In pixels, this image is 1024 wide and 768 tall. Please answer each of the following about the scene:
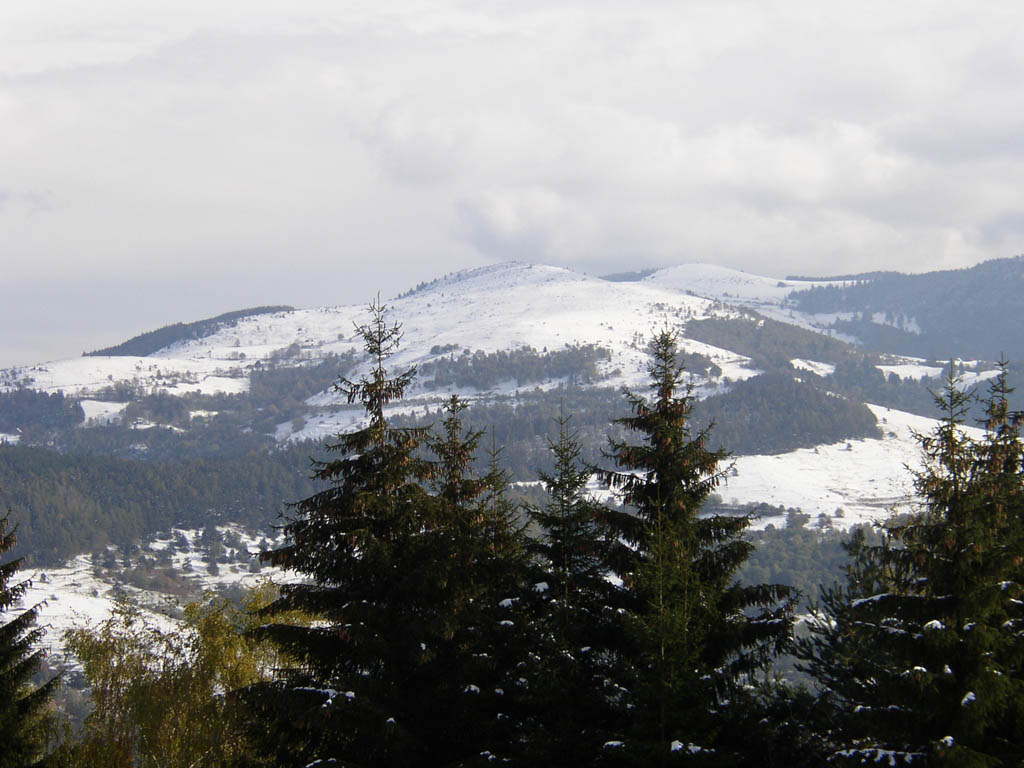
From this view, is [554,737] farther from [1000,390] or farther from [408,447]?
[1000,390]

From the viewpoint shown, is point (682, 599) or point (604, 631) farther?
point (604, 631)

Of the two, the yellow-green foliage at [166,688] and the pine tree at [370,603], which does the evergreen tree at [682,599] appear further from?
the yellow-green foliage at [166,688]

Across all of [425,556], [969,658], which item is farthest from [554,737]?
[969,658]

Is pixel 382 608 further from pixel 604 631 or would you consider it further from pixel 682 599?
pixel 682 599

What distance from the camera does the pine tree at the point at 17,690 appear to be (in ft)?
112

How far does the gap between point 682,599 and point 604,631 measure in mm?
4361

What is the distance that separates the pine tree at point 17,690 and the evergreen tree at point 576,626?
1911 centimetres

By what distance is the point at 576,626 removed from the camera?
30234mm

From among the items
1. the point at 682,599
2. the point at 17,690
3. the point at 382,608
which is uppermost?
the point at 682,599

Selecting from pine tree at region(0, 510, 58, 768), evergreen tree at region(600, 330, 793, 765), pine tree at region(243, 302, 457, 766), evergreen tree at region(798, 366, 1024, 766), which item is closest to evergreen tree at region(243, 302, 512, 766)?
pine tree at region(243, 302, 457, 766)

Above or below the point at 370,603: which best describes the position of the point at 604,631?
below

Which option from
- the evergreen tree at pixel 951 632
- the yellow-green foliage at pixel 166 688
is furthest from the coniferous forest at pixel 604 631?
the yellow-green foliage at pixel 166 688

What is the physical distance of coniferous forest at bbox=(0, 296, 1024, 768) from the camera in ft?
79.8

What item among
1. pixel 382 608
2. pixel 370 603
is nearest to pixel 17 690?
pixel 370 603
